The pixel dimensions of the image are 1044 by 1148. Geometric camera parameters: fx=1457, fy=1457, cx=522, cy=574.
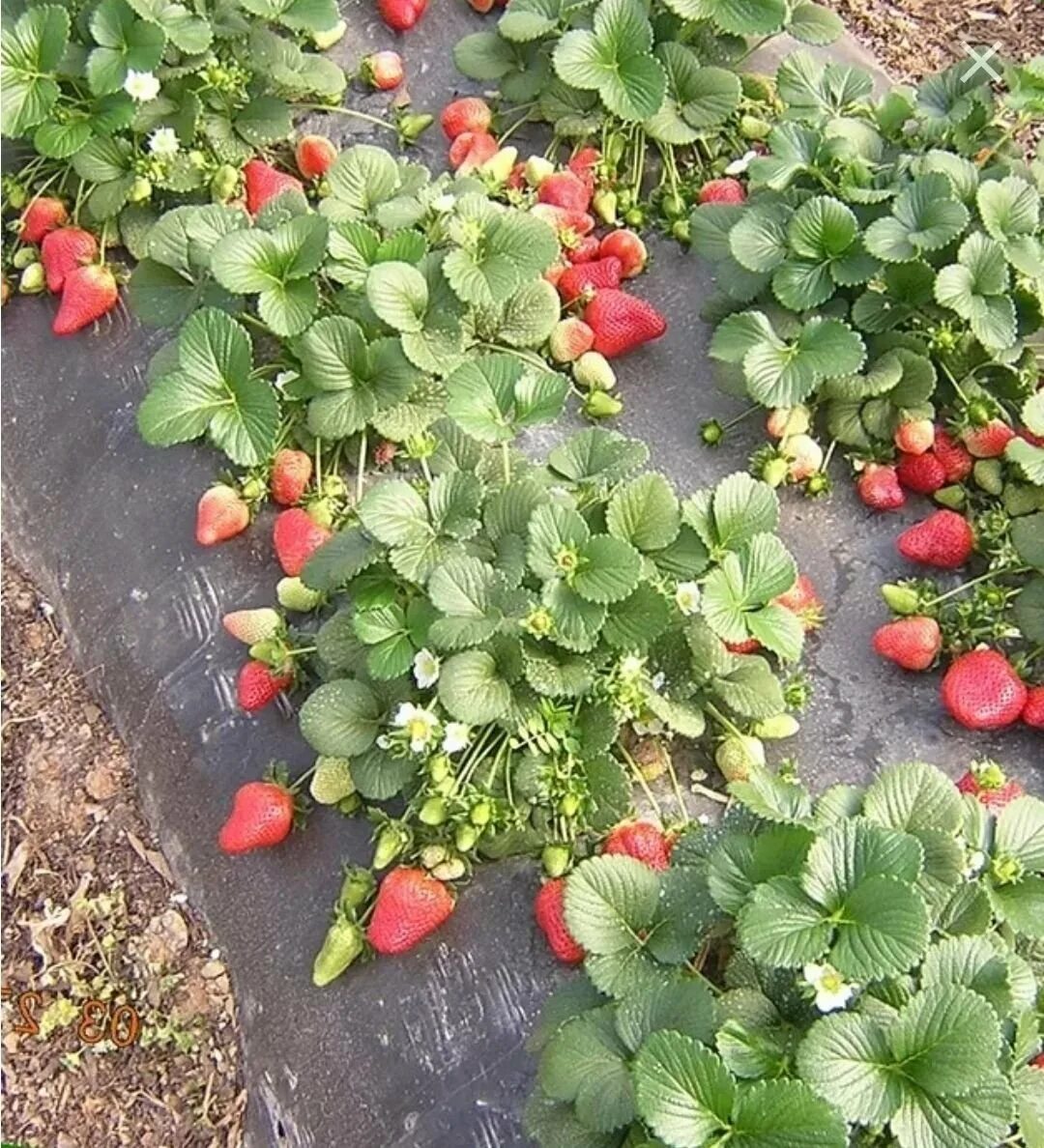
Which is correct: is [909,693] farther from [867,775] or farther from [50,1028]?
[50,1028]

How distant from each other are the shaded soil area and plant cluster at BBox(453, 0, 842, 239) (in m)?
0.66

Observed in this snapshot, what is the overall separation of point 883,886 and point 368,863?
0.79 metres

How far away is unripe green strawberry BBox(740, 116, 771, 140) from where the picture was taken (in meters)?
2.57

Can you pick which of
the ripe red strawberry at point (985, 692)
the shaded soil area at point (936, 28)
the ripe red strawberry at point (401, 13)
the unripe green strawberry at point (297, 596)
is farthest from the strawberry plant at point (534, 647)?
the shaded soil area at point (936, 28)

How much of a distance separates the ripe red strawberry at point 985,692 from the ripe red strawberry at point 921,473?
13.1 inches

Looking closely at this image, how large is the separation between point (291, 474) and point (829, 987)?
1.17 meters

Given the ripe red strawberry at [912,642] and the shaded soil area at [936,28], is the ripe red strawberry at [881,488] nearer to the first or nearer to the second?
the ripe red strawberry at [912,642]

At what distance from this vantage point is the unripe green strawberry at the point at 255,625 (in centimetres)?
208

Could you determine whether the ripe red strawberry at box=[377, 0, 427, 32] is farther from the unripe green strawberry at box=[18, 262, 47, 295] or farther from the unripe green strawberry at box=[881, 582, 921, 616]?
the unripe green strawberry at box=[881, 582, 921, 616]

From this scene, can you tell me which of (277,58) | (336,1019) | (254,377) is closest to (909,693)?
(336,1019)

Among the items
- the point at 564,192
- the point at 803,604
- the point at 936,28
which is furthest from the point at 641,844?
the point at 936,28

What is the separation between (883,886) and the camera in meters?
1.38

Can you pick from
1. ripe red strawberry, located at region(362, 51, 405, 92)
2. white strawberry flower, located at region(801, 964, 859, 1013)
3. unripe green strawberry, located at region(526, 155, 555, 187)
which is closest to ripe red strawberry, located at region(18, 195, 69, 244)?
ripe red strawberry, located at region(362, 51, 405, 92)

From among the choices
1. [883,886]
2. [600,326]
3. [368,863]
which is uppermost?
[883,886]
